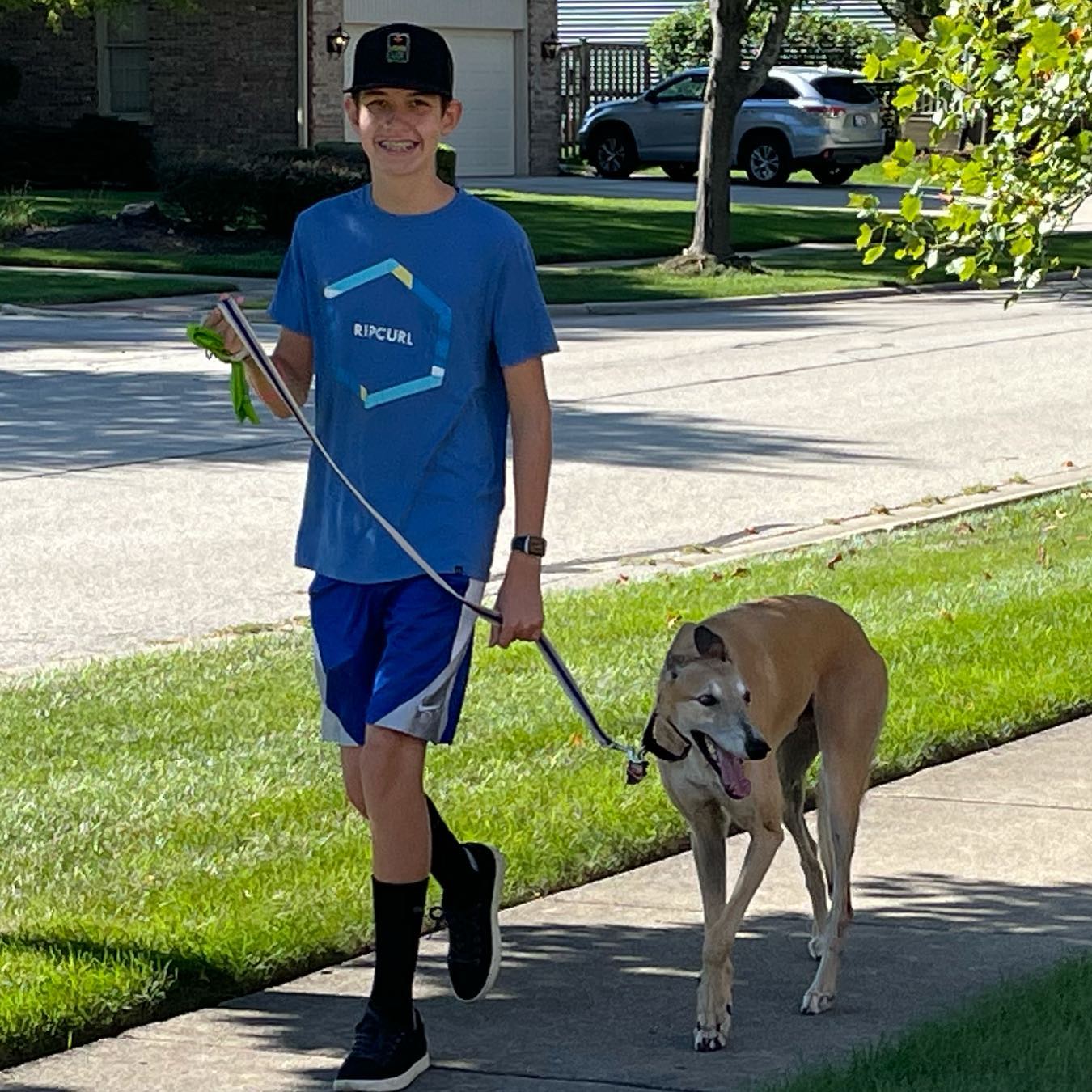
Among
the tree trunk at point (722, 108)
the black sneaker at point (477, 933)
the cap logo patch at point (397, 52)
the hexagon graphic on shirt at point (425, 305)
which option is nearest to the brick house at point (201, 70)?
the tree trunk at point (722, 108)

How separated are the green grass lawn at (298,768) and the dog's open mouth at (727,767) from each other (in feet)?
3.88

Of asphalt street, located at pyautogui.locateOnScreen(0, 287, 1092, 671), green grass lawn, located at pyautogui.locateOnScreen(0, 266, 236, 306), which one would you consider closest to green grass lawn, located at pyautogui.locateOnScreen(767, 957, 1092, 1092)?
asphalt street, located at pyautogui.locateOnScreen(0, 287, 1092, 671)

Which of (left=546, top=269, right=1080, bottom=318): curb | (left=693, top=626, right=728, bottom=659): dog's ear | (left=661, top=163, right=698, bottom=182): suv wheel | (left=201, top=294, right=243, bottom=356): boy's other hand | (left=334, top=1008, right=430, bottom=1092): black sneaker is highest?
(left=661, top=163, right=698, bottom=182): suv wheel

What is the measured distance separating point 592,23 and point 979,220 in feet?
172

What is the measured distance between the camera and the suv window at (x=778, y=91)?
41.3 m

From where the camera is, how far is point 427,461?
4449 mm

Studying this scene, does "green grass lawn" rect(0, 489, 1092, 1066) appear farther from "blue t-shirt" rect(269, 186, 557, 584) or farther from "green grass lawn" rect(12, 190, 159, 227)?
"green grass lawn" rect(12, 190, 159, 227)

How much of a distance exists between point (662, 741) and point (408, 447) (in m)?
0.77

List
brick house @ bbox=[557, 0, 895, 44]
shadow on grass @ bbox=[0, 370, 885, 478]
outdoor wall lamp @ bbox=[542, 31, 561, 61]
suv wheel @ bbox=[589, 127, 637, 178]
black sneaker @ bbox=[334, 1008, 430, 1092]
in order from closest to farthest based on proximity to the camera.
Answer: black sneaker @ bbox=[334, 1008, 430, 1092]
shadow on grass @ bbox=[0, 370, 885, 478]
outdoor wall lamp @ bbox=[542, 31, 561, 61]
suv wheel @ bbox=[589, 127, 637, 178]
brick house @ bbox=[557, 0, 895, 44]

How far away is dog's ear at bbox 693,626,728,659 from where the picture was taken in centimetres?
443

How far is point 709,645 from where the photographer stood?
14.6 ft

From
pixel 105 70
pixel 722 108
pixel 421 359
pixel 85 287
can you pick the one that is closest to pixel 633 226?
pixel 722 108

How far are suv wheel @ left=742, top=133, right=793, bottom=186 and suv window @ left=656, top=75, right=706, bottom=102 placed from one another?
56.8 inches

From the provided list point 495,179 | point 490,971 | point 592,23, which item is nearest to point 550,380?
point 490,971
